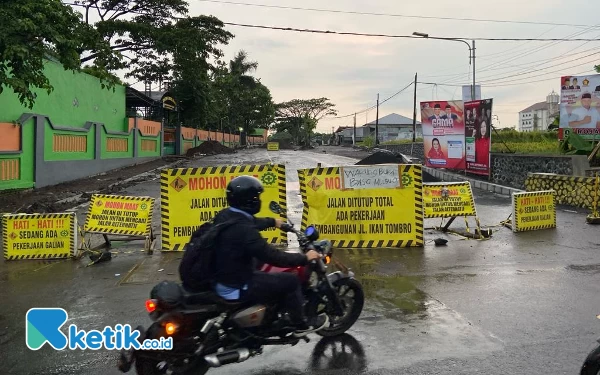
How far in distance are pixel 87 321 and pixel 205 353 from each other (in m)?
2.29

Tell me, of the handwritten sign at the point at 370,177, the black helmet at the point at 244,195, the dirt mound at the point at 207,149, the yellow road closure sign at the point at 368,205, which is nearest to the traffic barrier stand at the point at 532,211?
the yellow road closure sign at the point at 368,205

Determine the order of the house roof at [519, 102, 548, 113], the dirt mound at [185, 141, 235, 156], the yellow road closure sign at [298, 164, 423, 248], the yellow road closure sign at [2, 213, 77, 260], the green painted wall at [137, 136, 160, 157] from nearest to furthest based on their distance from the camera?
the yellow road closure sign at [2, 213, 77, 260] → the yellow road closure sign at [298, 164, 423, 248] → the green painted wall at [137, 136, 160, 157] → the dirt mound at [185, 141, 235, 156] → the house roof at [519, 102, 548, 113]

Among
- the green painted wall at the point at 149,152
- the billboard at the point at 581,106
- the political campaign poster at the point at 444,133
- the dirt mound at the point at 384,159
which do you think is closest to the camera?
the billboard at the point at 581,106

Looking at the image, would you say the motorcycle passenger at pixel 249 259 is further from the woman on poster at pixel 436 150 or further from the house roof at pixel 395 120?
the house roof at pixel 395 120

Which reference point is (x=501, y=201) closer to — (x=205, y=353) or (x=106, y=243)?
(x=106, y=243)

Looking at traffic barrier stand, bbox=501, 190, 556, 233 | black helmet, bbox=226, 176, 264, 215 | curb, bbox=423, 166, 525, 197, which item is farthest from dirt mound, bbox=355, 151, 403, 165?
black helmet, bbox=226, 176, 264, 215

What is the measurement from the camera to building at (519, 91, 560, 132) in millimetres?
103750

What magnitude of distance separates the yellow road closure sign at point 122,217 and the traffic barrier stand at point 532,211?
7.19 m

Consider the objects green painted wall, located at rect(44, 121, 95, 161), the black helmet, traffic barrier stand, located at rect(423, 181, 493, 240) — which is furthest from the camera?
green painted wall, located at rect(44, 121, 95, 161)

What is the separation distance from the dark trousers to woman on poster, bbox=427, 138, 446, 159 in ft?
66.1

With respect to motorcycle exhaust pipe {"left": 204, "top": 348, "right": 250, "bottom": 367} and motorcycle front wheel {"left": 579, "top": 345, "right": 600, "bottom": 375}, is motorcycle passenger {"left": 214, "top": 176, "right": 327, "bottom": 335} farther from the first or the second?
motorcycle front wheel {"left": 579, "top": 345, "right": 600, "bottom": 375}

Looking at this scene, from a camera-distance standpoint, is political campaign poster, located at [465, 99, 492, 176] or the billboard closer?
the billboard

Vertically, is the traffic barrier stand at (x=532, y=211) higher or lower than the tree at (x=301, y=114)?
lower

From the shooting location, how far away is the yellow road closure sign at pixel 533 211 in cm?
1013
